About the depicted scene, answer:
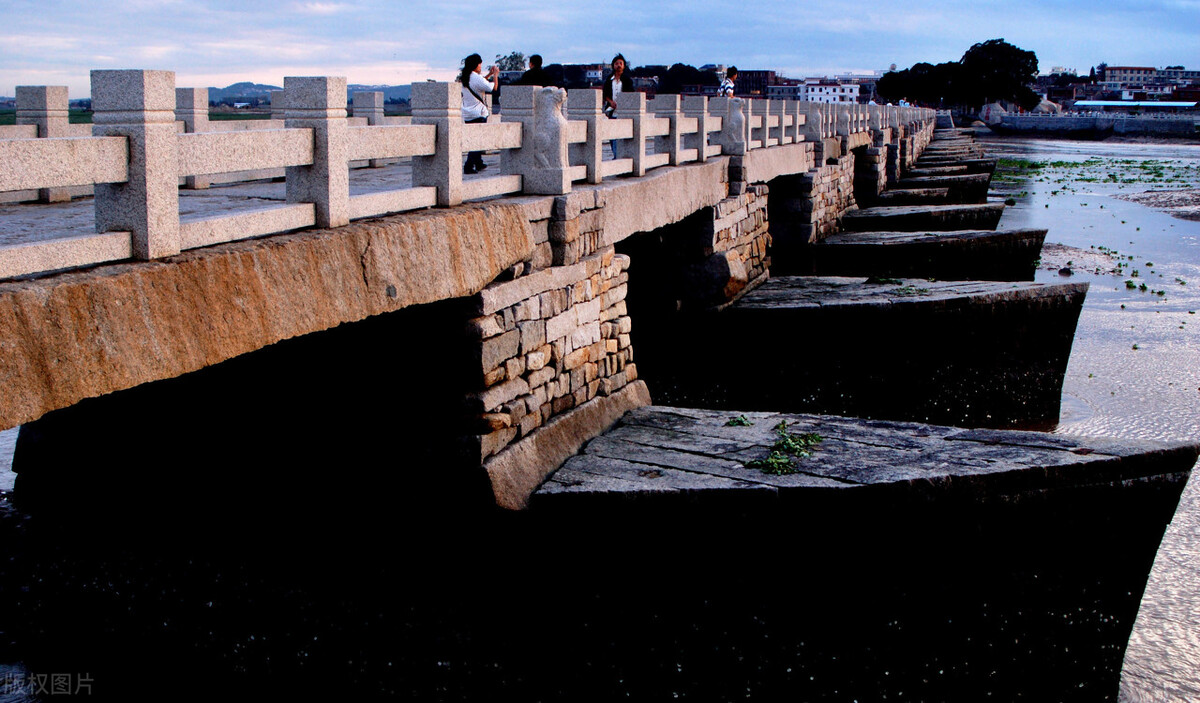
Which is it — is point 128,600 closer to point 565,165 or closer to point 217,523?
point 217,523

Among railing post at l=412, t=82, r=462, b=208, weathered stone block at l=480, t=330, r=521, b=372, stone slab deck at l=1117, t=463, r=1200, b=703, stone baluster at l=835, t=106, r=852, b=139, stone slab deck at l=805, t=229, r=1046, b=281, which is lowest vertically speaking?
stone slab deck at l=1117, t=463, r=1200, b=703

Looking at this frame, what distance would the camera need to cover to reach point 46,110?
7.60 meters

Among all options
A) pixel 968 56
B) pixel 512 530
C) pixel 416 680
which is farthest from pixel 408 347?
pixel 968 56

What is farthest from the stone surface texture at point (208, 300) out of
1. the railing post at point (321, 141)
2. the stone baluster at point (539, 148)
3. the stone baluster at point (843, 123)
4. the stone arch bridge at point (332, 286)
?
the stone baluster at point (843, 123)

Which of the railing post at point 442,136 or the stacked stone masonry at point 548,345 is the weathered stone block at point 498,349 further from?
the railing post at point 442,136

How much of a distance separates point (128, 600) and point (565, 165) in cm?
428

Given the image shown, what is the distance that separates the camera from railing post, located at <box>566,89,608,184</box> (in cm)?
802

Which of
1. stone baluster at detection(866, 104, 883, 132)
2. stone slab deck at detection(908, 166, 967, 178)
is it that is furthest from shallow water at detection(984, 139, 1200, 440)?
A: stone baluster at detection(866, 104, 883, 132)

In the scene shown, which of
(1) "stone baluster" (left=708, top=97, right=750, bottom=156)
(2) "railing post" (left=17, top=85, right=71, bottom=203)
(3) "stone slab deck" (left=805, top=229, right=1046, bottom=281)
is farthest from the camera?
(3) "stone slab deck" (left=805, top=229, right=1046, bottom=281)

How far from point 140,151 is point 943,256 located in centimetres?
1312

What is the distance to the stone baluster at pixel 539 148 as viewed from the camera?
732 centimetres

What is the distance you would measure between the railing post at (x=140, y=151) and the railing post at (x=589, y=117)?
413cm

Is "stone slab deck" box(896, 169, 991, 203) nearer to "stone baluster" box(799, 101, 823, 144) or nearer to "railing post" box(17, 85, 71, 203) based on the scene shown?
"stone baluster" box(799, 101, 823, 144)

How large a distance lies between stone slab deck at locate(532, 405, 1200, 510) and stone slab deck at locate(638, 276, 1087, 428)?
3.65m
